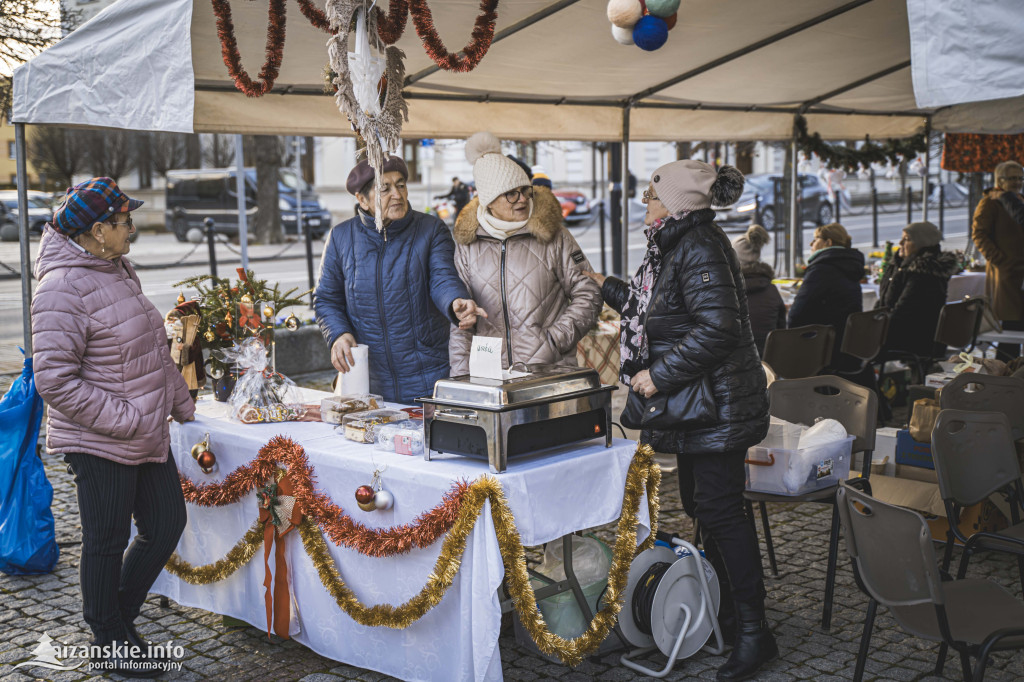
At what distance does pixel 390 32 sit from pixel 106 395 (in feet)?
5.58

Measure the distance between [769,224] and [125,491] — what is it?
849 inches

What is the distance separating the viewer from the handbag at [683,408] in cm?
330

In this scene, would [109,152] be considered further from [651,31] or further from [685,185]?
[685,185]

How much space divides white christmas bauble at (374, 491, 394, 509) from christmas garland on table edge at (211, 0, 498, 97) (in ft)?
5.60

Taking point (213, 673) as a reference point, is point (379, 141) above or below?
above

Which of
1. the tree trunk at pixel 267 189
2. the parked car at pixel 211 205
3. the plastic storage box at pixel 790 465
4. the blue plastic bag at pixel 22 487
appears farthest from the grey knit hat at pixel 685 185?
the parked car at pixel 211 205

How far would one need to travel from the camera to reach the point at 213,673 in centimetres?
362

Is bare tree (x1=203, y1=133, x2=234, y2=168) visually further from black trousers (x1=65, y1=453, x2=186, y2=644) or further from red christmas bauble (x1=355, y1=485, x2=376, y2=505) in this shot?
red christmas bauble (x1=355, y1=485, x2=376, y2=505)

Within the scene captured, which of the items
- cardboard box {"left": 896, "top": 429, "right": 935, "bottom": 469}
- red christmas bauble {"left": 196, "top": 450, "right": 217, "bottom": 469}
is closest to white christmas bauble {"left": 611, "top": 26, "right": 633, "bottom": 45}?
red christmas bauble {"left": 196, "top": 450, "right": 217, "bottom": 469}

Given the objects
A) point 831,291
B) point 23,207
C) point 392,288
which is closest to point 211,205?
point 831,291

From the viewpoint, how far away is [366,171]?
13.0 ft

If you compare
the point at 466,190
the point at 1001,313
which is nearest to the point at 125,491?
the point at 1001,313

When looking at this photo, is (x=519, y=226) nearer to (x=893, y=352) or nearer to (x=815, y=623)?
(x=815, y=623)

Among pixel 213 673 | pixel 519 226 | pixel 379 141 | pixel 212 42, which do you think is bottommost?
pixel 213 673
